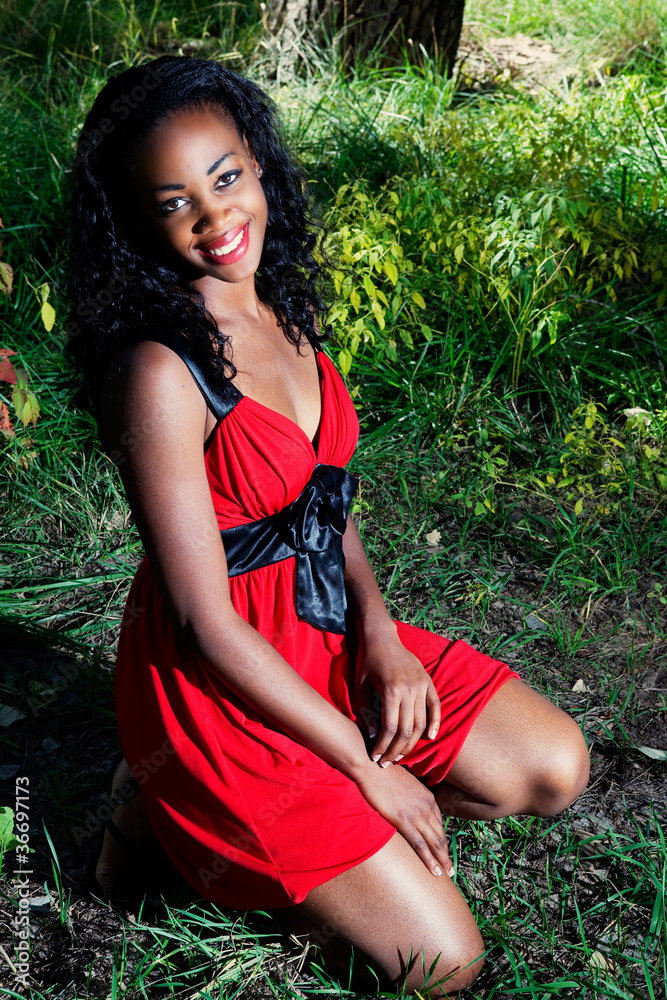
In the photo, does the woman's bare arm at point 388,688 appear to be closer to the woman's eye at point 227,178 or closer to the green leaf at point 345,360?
the woman's eye at point 227,178

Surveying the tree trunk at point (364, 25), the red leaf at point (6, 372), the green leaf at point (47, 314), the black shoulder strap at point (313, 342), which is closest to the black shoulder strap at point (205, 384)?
the black shoulder strap at point (313, 342)

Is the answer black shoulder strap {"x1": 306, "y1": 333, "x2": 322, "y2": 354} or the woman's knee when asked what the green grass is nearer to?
the woman's knee

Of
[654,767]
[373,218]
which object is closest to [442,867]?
[654,767]

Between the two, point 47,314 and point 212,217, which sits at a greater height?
point 212,217

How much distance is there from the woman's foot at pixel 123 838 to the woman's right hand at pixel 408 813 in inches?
21.5

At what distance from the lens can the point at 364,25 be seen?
4840mm

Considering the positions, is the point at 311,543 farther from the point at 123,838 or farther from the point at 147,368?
the point at 123,838

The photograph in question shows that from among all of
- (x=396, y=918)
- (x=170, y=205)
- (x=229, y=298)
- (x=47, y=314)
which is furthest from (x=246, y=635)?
(x=47, y=314)

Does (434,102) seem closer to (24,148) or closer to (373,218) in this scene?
(373,218)

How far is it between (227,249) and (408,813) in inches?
45.2

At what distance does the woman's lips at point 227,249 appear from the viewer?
1.66 metres

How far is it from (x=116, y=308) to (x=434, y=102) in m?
3.41

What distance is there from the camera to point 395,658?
1.82 metres

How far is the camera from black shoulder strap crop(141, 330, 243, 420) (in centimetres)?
155
